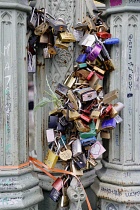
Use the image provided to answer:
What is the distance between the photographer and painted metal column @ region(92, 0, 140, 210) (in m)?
3.38

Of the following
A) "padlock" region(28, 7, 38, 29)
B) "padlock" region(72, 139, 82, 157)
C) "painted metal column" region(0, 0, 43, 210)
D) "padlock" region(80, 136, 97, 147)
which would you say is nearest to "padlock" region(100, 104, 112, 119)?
"padlock" region(80, 136, 97, 147)

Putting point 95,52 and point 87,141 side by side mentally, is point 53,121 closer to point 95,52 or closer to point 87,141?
point 87,141

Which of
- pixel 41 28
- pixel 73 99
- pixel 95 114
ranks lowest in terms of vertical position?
pixel 95 114

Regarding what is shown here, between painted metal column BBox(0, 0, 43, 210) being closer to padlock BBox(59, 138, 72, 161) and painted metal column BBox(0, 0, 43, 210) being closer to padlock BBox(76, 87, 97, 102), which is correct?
padlock BBox(59, 138, 72, 161)

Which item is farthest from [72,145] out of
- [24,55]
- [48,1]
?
[48,1]

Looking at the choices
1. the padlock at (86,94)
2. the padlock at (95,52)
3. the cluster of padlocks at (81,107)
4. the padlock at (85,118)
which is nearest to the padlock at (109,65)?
the cluster of padlocks at (81,107)

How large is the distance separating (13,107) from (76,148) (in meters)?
0.71

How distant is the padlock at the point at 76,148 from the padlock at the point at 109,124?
11.4 inches

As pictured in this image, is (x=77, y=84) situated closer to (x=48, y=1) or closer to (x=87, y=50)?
(x=87, y=50)

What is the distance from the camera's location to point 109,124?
335 centimetres

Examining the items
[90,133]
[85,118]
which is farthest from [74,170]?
[85,118]

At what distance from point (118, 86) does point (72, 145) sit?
0.74 m

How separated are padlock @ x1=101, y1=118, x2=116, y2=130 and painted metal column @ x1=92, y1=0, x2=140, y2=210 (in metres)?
0.15

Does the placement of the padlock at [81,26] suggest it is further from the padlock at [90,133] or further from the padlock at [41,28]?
the padlock at [90,133]
